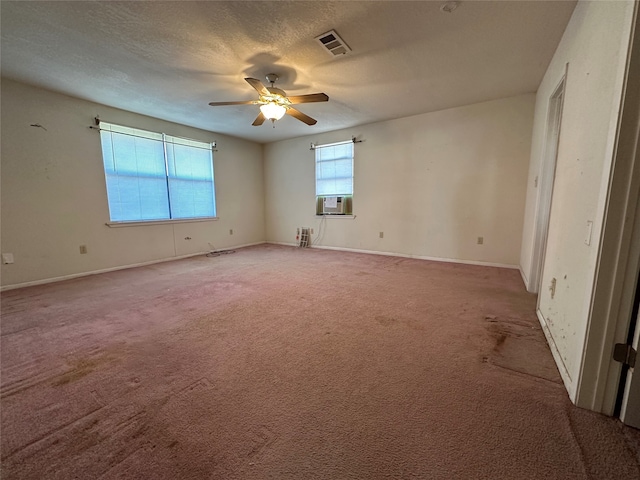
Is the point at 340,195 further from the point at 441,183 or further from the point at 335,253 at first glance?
the point at 441,183

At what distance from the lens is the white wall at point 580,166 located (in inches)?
49.6

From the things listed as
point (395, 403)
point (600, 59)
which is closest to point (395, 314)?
point (395, 403)

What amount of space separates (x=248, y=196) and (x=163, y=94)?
3026 millimetres

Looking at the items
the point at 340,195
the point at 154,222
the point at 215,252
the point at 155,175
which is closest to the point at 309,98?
the point at 340,195

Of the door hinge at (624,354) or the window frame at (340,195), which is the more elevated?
the window frame at (340,195)

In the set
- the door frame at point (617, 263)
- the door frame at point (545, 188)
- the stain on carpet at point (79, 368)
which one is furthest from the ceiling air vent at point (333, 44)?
the stain on carpet at point (79, 368)

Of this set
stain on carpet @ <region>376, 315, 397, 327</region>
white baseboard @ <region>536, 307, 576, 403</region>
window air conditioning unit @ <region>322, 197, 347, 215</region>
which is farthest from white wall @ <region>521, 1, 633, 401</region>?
window air conditioning unit @ <region>322, 197, 347, 215</region>

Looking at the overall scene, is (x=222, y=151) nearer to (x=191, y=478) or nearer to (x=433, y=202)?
(x=433, y=202)

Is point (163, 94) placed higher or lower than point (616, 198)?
higher

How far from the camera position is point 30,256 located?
3.39 meters

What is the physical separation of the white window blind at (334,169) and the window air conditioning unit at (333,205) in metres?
0.13

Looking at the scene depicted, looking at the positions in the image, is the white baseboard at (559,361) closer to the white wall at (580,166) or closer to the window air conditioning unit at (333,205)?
the white wall at (580,166)

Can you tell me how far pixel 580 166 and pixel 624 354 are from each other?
1.08 metres

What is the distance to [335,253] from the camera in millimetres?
5344
